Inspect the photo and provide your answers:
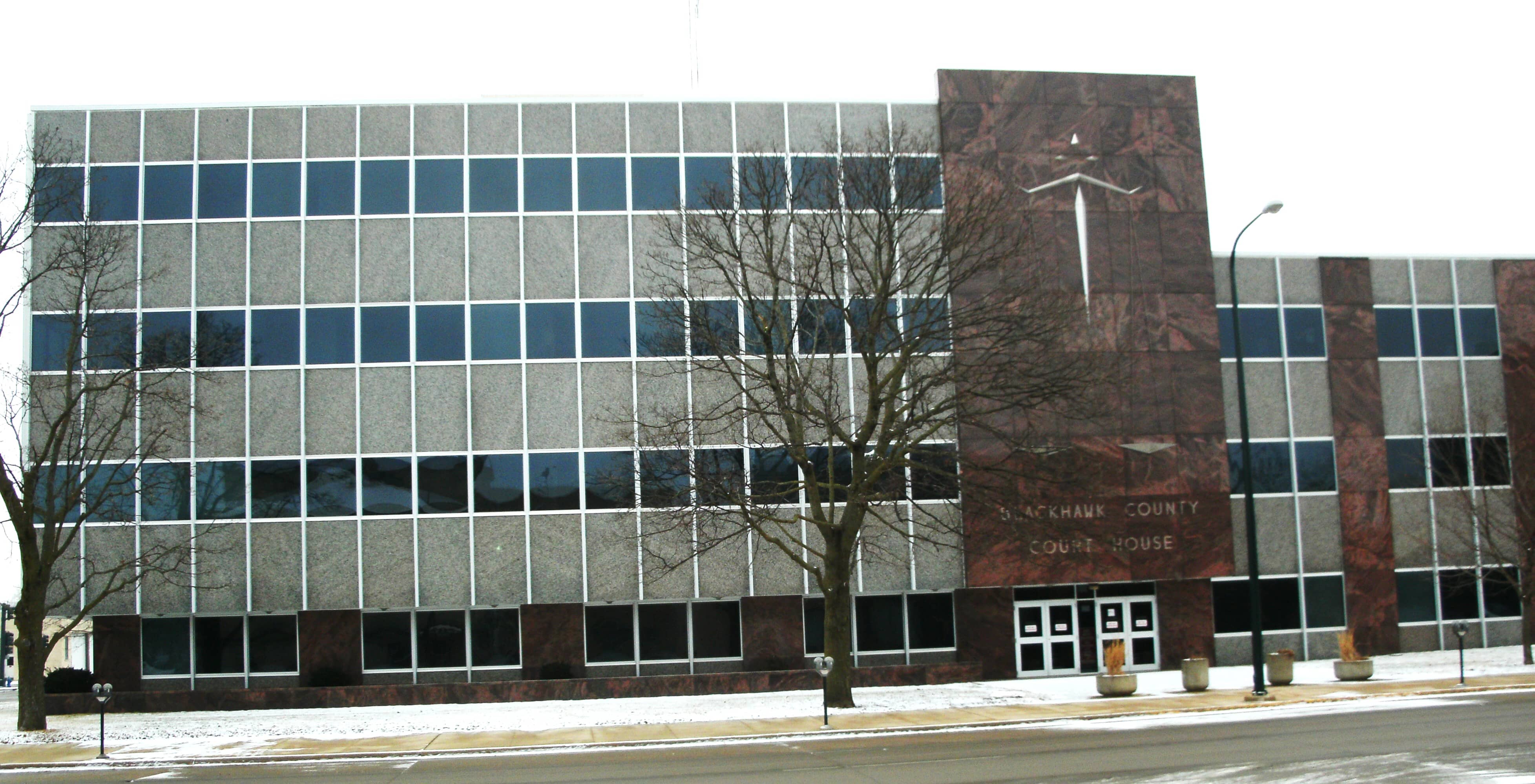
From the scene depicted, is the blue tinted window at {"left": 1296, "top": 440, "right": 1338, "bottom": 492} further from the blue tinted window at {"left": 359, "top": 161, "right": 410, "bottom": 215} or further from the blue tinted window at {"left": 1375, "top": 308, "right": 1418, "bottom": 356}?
the blue tinted window at {"left": 359, "top": 161, "right": 410, "bottom": 215}

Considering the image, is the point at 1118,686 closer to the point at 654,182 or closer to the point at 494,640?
the point at 494,640

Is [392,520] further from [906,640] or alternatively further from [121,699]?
[906,640]

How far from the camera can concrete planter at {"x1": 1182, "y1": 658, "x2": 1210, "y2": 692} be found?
27984 mm

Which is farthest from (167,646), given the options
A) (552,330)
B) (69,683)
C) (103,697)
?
(552,330)

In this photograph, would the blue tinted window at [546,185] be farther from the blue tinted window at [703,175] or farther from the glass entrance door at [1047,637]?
the glass entrance door at [1047,637]

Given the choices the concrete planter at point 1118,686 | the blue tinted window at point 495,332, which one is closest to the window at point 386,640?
the blue tinted window at point 495,332

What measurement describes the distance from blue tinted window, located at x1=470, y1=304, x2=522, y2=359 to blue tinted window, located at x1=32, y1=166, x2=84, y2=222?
9.77 meters

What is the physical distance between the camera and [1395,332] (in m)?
37.2

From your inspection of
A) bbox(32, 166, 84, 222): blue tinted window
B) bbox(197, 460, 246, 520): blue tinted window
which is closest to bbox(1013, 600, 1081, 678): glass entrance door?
bbox(197, 460, 246, 520): blue tinted window

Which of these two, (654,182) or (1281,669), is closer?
(1281,669)

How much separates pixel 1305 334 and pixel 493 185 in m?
23.8

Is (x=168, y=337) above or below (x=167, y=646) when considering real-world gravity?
above

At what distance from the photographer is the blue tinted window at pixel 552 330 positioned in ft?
110

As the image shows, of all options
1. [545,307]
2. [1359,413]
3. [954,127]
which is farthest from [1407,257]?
[545,307]
